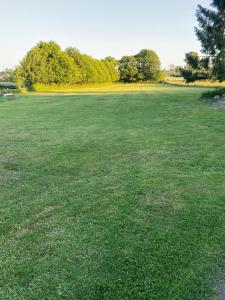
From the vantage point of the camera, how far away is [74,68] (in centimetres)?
6769

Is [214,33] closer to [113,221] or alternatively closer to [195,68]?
[195,68]

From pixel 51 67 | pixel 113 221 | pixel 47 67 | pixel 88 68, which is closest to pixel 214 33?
pixel 113 221

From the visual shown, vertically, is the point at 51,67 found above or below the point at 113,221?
above

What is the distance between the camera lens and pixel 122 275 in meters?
3.06

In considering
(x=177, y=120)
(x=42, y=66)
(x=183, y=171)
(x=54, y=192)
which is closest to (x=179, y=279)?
(x=54, y=192)

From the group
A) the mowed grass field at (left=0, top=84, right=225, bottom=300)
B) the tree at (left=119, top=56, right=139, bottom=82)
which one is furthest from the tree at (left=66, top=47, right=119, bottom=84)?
the mowed grass field at (left=0, top=84, right=225, bottom=300)

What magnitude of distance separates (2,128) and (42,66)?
50.8 meters

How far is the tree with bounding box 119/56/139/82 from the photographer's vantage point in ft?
330

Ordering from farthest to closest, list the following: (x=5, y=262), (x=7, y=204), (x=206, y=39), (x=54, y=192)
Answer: (x=206, y=39)
(x=54, y=192)
(x=7, y=204)
(x=5, y=262)

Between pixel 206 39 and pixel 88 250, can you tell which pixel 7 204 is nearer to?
pixel 88 250

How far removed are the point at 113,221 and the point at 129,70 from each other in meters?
100

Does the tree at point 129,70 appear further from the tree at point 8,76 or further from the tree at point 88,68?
the tree at point 8,76

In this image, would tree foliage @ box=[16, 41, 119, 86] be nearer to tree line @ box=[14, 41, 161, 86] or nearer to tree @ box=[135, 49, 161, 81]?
tree line @ box=[14, 41, 161, 86]

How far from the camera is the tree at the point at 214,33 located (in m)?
20.9
